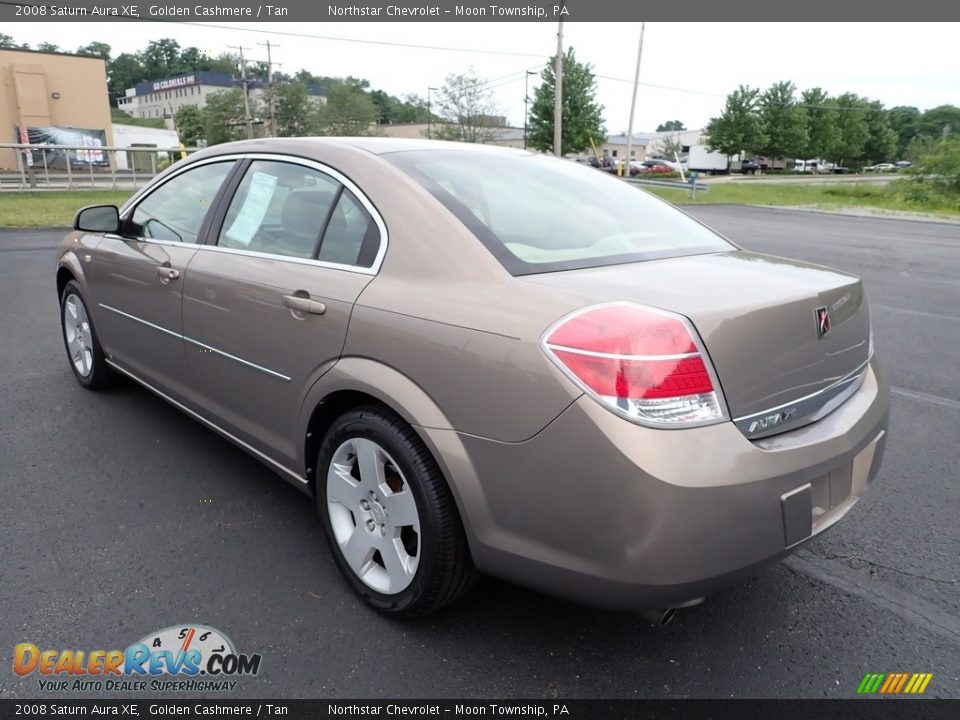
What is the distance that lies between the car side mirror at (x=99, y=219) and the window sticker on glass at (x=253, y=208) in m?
1.22

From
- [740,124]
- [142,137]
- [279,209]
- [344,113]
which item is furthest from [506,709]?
[142,137]

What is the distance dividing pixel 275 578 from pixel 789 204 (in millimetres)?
26236

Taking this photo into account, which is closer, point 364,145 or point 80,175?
point 364,145

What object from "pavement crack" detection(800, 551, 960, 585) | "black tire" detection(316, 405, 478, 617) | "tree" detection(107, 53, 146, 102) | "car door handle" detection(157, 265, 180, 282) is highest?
"tree" detection(107, 53, 146, 102)

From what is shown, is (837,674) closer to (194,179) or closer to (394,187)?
(394,187)

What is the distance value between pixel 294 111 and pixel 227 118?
7821 mm

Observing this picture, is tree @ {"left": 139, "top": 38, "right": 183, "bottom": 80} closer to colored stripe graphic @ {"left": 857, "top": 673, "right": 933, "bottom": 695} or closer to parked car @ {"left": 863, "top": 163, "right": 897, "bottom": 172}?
parked car @ {"left": 863, "top": 163, "right": 897, "bottom": 172}

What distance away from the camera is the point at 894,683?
2.16 meters

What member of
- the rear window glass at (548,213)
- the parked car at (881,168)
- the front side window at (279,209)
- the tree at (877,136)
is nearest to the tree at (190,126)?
the tree at (877,136)

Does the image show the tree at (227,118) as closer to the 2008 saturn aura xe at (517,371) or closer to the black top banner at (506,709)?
the 2008 saturn aura xe at (517,371)

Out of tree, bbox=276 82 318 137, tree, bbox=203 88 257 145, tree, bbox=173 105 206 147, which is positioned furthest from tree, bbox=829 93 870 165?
tree, bbox=173 105 206 147

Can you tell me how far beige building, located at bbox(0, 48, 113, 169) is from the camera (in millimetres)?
47375

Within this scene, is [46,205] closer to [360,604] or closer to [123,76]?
[360,604]

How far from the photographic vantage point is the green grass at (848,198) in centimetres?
2644
